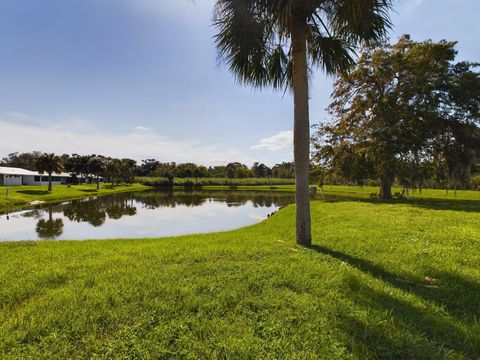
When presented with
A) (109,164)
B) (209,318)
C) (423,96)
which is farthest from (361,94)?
(109,164)

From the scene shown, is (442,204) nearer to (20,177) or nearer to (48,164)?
(48,164)

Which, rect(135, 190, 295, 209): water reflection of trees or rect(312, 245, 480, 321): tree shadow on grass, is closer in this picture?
rect(312, 245, 480, 321): tree shadow on grass

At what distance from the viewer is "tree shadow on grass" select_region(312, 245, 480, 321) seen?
3475 mm

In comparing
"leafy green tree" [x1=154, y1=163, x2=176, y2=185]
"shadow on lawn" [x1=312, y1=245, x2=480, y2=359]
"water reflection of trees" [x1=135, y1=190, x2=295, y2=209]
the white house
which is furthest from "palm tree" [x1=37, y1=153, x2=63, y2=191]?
"shadow on lawn" [x1=312, y1=245, x2=480, y2=359]

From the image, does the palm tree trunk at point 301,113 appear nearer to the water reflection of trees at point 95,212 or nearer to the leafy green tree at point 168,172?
the water reflection of trees at point 95,212

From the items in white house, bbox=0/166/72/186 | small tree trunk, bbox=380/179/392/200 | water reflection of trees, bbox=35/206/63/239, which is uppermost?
white house, bbox=0/166/72/186

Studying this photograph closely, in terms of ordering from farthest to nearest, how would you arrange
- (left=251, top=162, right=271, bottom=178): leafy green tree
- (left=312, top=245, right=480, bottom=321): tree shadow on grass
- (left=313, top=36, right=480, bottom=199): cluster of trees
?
1. (left=251, top=162, right=271, bottom=178): leafy green tree
2. (left=313, top=36, right=480, bottom=199): cluster of trees
3. (left=312, top=245, right=480, bottom=321): tree shadow on grass

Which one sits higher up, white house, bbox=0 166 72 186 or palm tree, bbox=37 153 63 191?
palm tree, bbox=37 153 63 191

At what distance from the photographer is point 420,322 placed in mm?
3072

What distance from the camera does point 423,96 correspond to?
53.1 feet

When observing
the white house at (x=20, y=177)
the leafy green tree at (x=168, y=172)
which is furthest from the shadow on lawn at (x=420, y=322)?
the leafy green tree at (x=168, y=172)

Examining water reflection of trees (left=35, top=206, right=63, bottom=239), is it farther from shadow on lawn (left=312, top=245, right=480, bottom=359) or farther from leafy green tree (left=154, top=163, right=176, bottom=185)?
leafy green tree (left=154, top=163, right=176, bottom=185)

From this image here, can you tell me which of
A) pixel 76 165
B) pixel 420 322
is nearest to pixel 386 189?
pixel 420 322

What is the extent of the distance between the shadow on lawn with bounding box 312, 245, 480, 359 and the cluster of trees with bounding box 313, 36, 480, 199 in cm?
1341
